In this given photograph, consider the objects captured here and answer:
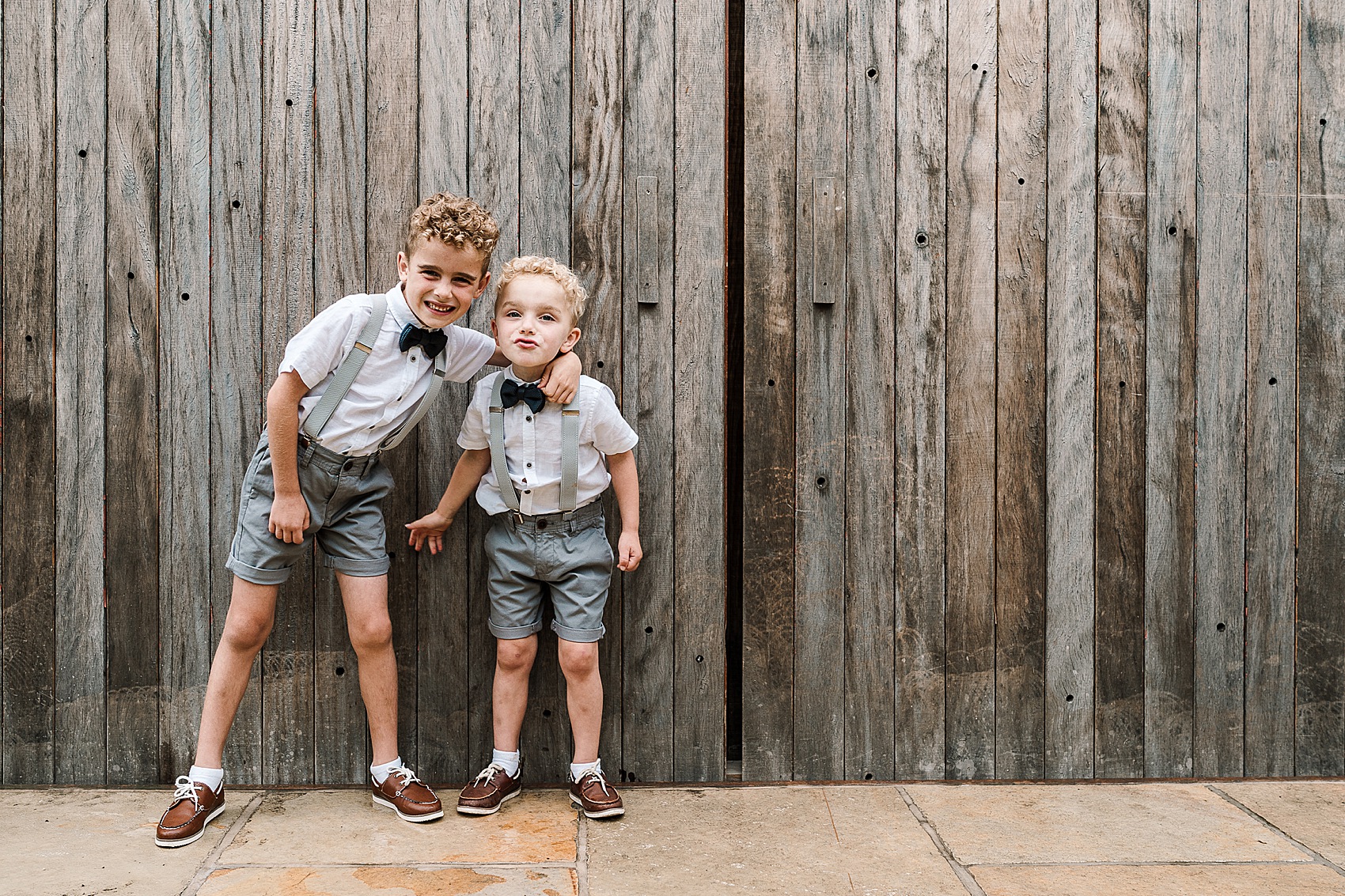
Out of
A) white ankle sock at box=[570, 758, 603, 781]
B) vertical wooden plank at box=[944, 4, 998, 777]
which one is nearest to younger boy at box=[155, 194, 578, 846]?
white ankle sock at box=[570, 758, 603, 781]

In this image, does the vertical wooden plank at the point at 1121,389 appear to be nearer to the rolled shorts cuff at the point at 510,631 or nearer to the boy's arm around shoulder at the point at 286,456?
the rolled shorts cuff at the point at 510,631

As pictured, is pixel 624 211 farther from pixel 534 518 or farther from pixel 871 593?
pixel 871 593

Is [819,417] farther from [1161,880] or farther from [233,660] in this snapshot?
[233,660]

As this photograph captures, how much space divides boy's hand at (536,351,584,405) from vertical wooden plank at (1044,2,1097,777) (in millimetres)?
1352

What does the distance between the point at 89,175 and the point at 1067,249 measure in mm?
2729

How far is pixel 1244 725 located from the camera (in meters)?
2.72

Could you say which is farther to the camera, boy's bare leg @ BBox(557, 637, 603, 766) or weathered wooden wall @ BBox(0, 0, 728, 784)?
weathered wooden wall @ BBox(0, 0, 728, 784)

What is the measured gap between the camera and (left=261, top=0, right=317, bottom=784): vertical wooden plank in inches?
102

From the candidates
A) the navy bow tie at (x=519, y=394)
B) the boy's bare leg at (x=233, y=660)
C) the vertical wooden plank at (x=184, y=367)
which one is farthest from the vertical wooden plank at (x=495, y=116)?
the vertical wooden plank at (x=184, y=367)

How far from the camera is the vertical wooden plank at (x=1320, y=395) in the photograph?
2691 mm

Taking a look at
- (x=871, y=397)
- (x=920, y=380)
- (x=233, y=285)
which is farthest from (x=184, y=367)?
(x=920, y=380)

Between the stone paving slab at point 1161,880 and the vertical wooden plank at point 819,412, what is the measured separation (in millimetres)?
634

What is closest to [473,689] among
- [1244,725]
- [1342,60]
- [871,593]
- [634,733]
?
[634,733]

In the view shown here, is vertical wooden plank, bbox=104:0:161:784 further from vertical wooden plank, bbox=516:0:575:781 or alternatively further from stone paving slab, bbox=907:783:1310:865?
stone paving slab, bbox=907:783:1310:865
